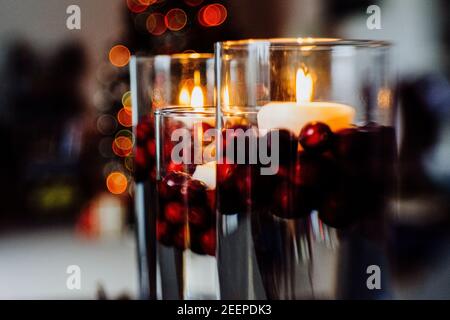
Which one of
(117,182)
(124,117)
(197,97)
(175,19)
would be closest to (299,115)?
(197,97)

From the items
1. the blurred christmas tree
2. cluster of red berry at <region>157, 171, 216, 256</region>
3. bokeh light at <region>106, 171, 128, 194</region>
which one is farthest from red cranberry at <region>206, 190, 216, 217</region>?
bokeh light at <region>106, 171, 128, 194</region>

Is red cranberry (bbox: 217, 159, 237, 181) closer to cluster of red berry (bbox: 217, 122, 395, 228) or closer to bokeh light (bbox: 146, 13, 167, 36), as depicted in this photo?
cluster of red berry (bbox: 217, 122, 395, 228)

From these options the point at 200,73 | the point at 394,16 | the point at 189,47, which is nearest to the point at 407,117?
the point at 394,16

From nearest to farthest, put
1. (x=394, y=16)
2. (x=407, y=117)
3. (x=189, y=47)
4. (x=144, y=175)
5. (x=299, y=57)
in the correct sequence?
(x=299, y=57)
(x=144, y=175)
(x=189, y=47)
(x=407, y=117)
(x=394, y=16)

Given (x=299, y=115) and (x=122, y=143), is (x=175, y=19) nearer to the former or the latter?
(x=122, y=143)

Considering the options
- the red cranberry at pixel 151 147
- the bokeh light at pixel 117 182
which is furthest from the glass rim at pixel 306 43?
the bokeh light at pixel 117 182

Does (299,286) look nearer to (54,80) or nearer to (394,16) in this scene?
(394,16)

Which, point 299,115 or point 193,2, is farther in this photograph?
point 193,2
